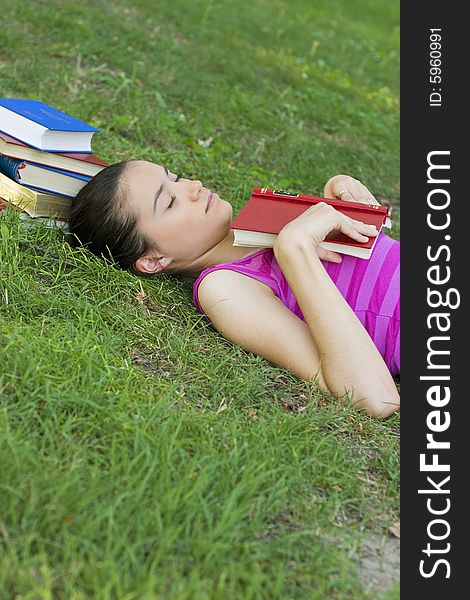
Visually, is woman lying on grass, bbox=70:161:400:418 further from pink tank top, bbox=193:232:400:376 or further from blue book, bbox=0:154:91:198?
blue book, bbox=0:154:91:198

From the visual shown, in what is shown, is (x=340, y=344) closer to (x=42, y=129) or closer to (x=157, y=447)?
(x=157, y=447)

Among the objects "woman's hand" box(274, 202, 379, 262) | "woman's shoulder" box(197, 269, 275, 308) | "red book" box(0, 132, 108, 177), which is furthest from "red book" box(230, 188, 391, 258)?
"red book" box(0, 132, 108, 177)

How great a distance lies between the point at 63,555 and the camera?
2111mm

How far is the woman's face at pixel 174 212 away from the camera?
3.49 m

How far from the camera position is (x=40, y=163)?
3.75m

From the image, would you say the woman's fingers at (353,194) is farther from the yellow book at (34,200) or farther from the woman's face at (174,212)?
the yellow book at (34,200)

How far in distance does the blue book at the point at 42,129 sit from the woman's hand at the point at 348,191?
3.88ft

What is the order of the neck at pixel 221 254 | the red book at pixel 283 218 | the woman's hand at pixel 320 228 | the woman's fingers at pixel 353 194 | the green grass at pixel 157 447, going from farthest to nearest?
the woman's fingers at pixel 353 194, the neck at pixel 221 254, the red book at pixel 283 218, the woman's hand at pixel 320 228, the green grass at pixel 157 447

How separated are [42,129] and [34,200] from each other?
313 millimetres

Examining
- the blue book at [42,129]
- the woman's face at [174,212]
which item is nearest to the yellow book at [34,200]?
the blue book at [42,129]

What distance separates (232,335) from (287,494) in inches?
37.2

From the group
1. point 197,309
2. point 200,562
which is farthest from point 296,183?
point 200,562

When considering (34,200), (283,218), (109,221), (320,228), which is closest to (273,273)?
(283,218)

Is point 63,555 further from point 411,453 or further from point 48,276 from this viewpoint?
point 48,276
